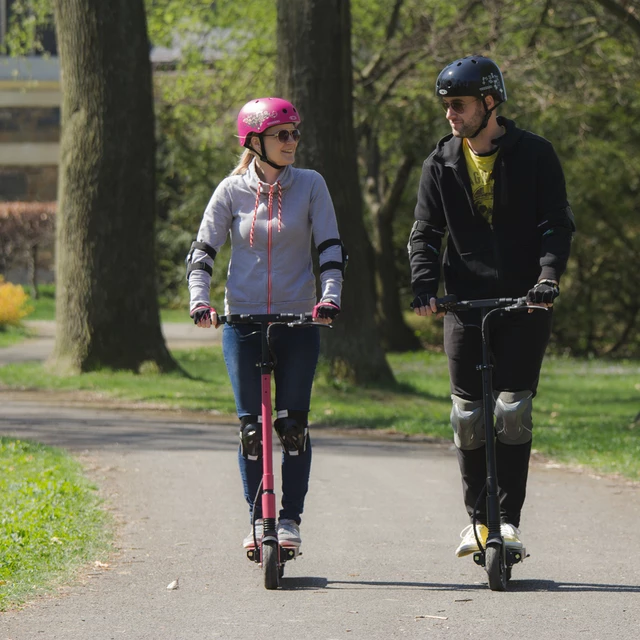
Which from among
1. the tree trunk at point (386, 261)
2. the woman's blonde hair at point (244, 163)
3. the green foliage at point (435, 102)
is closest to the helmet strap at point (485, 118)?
the woman's blonde hair at point (244, 163)

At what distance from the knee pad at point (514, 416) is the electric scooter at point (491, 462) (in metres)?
0.06

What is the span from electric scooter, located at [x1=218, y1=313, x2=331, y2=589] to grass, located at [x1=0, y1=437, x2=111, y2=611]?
854 mm

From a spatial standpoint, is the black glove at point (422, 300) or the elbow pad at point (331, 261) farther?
the elbow pad at point (331, 261)

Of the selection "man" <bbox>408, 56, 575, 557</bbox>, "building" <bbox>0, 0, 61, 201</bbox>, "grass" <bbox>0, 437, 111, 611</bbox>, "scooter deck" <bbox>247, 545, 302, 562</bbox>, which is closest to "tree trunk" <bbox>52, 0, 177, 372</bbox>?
"grass" <bbox>0, 437, 111, 611</bbox>

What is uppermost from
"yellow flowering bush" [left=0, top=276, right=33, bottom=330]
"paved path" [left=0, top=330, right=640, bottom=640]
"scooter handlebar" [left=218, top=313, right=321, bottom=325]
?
"scooter handlebar" [left=218, top=313, right=321, bottom=325]

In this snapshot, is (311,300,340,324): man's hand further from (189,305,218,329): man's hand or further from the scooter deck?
the scooter deck

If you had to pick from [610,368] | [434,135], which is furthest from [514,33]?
[610,368]

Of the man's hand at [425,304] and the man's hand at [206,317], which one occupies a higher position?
the man's hand at [425,304]

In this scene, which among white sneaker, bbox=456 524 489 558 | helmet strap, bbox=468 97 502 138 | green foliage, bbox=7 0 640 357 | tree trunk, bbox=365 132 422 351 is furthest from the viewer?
tree trunk, bbox=365 132 422 351

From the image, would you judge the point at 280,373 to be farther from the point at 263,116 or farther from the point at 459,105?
the point at 459,105

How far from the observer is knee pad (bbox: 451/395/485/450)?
17.9 ft

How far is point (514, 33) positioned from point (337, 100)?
9.95 metres

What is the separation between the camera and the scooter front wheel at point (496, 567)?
17.1 feet

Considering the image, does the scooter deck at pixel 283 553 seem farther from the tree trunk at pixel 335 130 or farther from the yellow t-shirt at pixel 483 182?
the tree trunk at pixel 335 130
